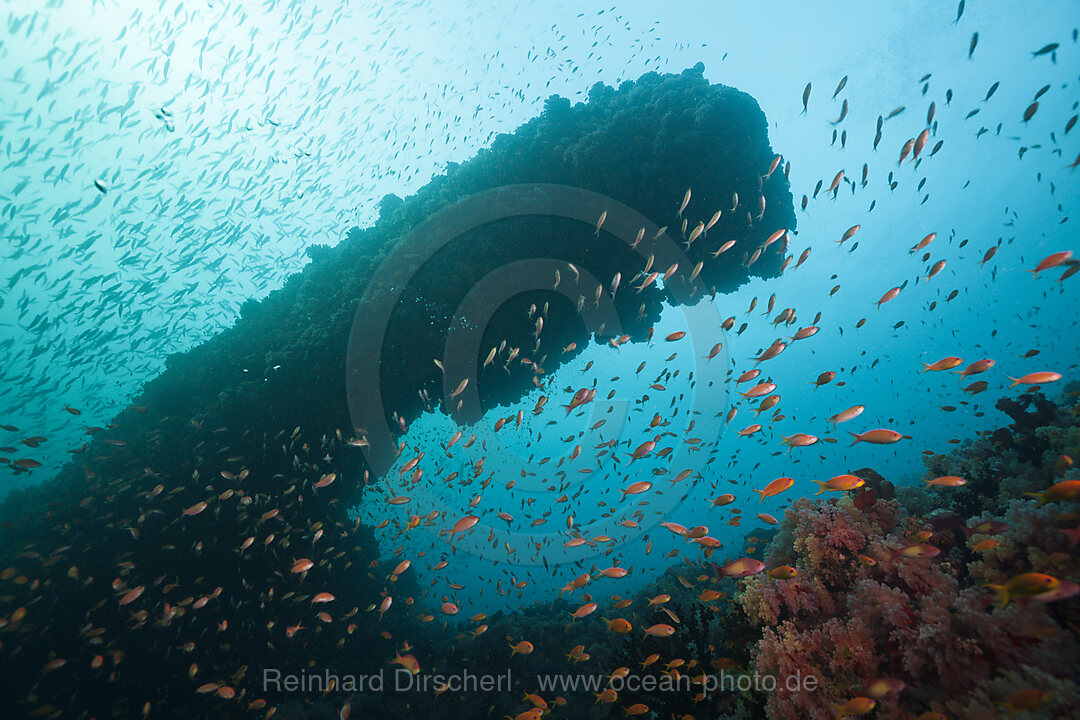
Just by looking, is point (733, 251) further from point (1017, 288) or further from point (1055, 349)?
point (1055, 349)

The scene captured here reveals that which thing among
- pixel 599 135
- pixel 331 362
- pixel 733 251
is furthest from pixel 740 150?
pixel 331 362

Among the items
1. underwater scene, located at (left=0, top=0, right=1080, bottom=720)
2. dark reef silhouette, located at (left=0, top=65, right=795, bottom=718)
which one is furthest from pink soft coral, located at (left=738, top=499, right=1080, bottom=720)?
dark reef silhouette, located at (left=0, top=65, right=795, bottom=718)

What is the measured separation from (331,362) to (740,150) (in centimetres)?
1380

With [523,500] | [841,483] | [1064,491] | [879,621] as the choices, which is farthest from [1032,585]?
A: [523,500]

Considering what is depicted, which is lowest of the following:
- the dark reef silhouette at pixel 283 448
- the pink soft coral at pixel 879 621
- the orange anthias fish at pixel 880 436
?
the pink soft coral at pixel 879 621

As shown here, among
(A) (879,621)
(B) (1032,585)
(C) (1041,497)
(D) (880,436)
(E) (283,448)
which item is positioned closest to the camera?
(B) (1032,585)

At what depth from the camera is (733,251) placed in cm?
1205

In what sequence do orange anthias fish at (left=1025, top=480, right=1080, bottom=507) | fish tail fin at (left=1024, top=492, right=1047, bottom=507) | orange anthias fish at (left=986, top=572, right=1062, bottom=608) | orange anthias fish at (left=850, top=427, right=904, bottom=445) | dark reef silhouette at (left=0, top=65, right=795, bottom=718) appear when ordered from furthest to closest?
dark reef silhouette at (left=0, top=65, right=795, bottom=718) → orange anthias fish at (left=850, top=427, right=904, bottom=445) → fish tail fin at (left=1024, top=492, right=1047, bottom=507) → orange anthias fish at (left=1025, top=480, right=1080, bottom=507) → orange anthias fish at (left=986, top=572, right=1062, bottom=608)

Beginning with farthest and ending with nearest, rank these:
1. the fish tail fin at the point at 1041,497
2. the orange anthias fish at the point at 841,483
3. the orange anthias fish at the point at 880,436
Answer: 1. the orange anthias fish at the point at 841,483
2. the orange anthias fish at the point at 880,436
3. the fish tail fin at the point at 1041,497

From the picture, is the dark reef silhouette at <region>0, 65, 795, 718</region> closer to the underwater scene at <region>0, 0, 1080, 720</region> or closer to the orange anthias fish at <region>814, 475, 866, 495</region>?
the underwater scene at <region>0, 0, 1080, 720</region>

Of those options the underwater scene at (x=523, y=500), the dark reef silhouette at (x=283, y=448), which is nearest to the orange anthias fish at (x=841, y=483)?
the underwater scene at (x=523, y=500)

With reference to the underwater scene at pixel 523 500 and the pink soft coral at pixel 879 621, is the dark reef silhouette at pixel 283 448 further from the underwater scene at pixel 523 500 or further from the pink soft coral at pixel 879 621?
the pink soft coral at pixel 879 621

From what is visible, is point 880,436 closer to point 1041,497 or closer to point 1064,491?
point 1041,497

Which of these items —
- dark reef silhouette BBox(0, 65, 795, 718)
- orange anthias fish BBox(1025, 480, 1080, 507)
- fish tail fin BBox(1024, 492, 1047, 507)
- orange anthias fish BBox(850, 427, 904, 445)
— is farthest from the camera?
dark reef silhouette BBox(0, 65, 795, 718)
